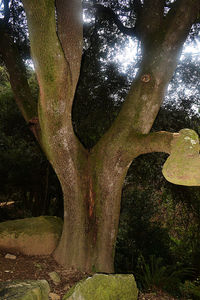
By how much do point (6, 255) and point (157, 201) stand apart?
17.0ft

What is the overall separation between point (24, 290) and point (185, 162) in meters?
1.94

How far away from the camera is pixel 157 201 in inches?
342

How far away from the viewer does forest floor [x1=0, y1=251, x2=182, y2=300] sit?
13.1 ft

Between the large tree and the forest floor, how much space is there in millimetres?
191

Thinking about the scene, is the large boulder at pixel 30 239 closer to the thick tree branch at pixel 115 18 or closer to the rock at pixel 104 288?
the rock at pixel 104 288

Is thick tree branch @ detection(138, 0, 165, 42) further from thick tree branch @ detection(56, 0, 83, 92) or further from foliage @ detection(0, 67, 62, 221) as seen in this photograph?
foliage @ detection(0, 67, 62, 221)

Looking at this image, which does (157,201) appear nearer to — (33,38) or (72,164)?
(72,164)

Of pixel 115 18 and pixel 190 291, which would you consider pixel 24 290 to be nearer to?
pixel 190 291

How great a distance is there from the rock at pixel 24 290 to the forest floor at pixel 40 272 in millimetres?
1256

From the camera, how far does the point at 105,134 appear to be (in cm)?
446

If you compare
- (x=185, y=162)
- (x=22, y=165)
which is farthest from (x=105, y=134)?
(x=22, y=165)

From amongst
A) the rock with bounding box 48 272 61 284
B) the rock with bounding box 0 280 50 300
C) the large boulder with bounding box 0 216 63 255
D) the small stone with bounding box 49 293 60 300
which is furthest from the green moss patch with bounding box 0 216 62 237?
the rock with bounding box 0 280 50 300

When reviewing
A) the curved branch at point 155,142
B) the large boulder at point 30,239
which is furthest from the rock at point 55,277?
the curved branch at point 155,142

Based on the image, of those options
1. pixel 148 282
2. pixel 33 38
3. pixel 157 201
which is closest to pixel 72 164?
pixel 33 38
